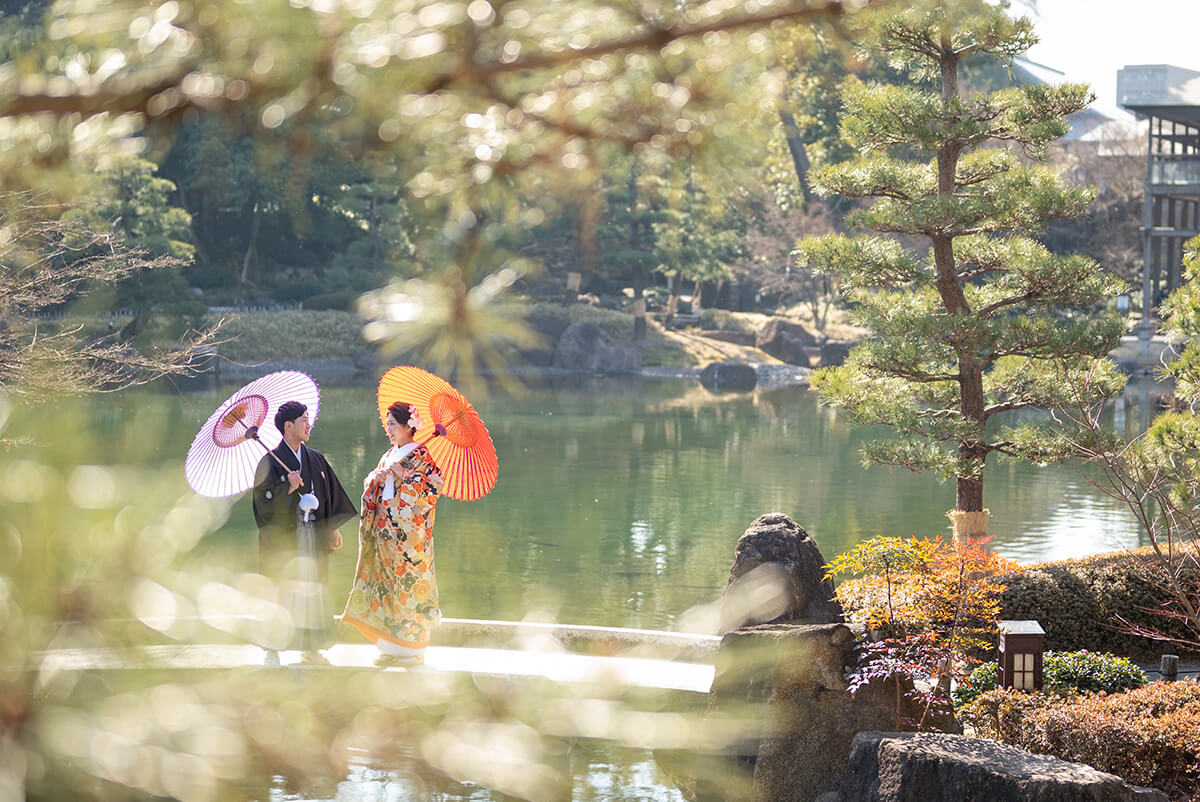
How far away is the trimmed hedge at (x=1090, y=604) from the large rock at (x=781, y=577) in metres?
1.39

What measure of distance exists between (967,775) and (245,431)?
3.80m

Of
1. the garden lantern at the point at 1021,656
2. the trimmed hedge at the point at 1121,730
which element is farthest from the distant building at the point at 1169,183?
the trimmed hedge at the point at 1121,730

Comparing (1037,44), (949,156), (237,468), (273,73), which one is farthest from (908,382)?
(273,73)

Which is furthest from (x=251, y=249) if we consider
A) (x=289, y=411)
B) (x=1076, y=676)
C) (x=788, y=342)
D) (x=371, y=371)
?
(x=1076, y=676)

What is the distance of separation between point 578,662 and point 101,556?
3.98ft

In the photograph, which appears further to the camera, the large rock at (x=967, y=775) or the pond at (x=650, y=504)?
the pond at (x=650, y=504)

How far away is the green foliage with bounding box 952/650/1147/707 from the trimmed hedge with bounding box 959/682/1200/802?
62 centimetres

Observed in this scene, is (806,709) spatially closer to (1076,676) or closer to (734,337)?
(1076,676)

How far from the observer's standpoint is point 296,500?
21.5 ft

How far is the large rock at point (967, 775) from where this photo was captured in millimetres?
4598

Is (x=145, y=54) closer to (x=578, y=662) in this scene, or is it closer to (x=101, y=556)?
(x=101, y=556)

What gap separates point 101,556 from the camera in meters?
1.56

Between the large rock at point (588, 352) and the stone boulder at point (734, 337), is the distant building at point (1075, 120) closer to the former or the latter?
the stone boulder at point (734, 337)

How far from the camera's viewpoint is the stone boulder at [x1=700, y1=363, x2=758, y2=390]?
3288 centimetres
